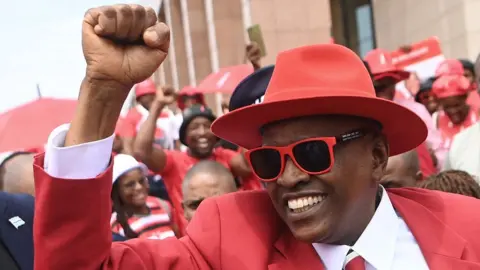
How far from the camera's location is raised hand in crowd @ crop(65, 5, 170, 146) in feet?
5.59

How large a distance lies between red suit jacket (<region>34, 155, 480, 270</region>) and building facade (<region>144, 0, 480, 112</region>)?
8.13 m

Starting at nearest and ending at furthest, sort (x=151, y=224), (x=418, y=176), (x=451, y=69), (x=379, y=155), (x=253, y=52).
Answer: (x=379, y=155)
(x=418, y=176)
(x=151, y=224)
(x=253, y=52)
(x=451, y=69)

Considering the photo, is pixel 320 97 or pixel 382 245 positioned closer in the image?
pixel 320 97

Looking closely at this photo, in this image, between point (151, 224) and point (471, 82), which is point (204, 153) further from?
point (471, 82)

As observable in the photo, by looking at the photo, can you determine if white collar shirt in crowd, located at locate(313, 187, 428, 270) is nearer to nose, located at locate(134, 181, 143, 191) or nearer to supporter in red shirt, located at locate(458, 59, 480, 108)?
nose, located at locate(134, 181, 143, 191)

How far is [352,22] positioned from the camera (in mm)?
19094

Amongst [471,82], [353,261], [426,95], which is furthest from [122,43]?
[426,95]

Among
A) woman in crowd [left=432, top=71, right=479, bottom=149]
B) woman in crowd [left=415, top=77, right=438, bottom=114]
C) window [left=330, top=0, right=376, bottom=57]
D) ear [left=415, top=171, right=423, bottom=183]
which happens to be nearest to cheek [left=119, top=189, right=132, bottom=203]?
ear [left=415, top=171, right=423, bottom=183]

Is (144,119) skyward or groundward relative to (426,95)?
skyward

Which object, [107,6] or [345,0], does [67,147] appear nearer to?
[107,6]

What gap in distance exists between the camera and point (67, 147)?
66.7 inches

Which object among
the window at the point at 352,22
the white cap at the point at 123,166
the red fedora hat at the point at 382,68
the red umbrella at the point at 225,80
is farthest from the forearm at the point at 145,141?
the window at the point at 352,22

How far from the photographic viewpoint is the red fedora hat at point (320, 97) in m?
2.03

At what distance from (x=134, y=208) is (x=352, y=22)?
1549cm
